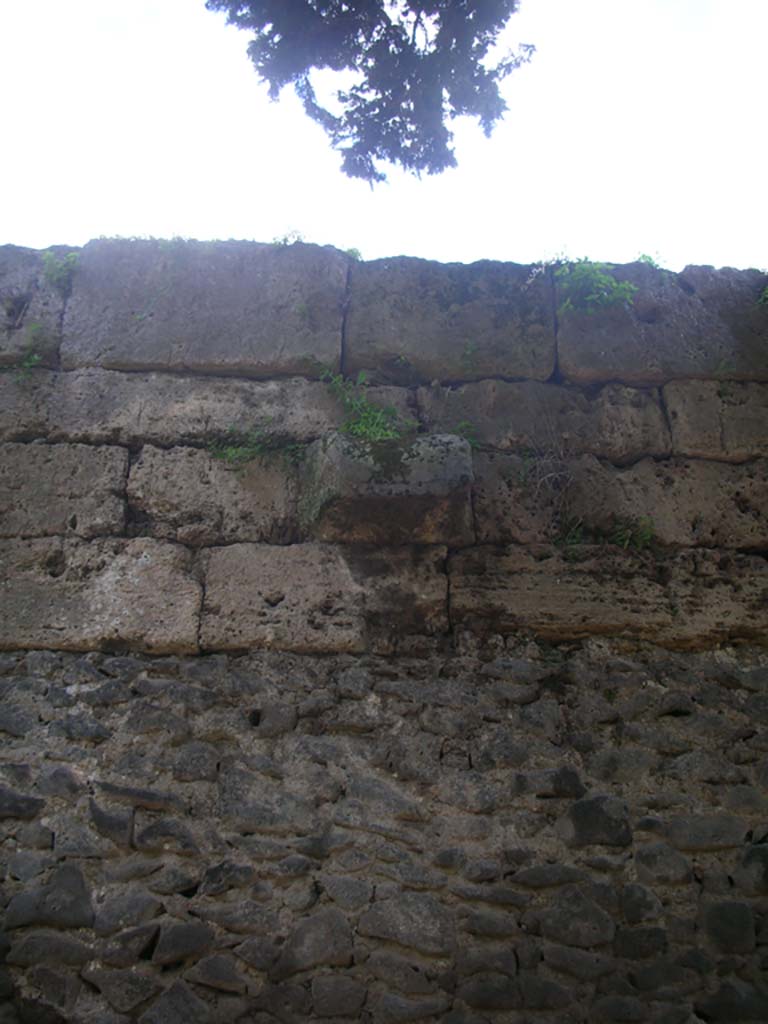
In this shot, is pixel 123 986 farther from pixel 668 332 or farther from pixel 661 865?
pixel 668 332

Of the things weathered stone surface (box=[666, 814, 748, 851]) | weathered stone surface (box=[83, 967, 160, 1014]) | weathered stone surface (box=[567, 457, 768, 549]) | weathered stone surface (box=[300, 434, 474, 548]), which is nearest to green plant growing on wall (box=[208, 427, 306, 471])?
weathered stone surface (box=[300, 434, 474, 548])

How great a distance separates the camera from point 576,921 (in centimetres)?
279

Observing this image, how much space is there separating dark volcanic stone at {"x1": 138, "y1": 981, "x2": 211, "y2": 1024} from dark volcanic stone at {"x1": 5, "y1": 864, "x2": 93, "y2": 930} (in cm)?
33

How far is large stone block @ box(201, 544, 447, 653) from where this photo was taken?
11.1 feet

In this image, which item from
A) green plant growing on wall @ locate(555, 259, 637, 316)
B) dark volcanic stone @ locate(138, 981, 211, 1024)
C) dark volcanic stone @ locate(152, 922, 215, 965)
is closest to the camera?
dark volcanic stone @ locate(138, 981, 211, 1024)

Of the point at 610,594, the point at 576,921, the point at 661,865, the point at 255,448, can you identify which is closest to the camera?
the point at 576,921

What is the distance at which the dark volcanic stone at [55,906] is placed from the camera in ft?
8.92

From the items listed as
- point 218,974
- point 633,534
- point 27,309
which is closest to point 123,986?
point 218,974

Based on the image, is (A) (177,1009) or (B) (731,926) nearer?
(A) (177,1009)

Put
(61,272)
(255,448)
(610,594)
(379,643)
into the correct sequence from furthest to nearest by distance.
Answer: (61,272) → (255,448) → (610,594) → (379,643)

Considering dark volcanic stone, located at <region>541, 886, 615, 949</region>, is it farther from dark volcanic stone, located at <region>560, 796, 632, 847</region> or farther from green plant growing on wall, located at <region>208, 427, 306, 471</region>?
green plant growing on wall, located at <region>208, 427, 306, 471</region>

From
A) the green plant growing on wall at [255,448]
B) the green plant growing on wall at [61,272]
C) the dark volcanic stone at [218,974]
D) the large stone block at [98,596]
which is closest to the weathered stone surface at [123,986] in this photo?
the dark volcanic stone at [218,974]

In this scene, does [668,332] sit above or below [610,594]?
above

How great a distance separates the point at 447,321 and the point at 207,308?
1.11 meters
